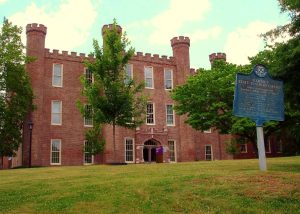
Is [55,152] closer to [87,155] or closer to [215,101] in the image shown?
[87,155]

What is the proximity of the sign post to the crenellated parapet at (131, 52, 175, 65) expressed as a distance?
2773 centimetres

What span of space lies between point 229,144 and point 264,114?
2784 centimetres

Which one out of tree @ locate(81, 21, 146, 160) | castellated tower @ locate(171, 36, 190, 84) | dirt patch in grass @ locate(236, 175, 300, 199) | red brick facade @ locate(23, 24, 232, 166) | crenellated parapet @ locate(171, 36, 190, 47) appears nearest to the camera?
dirt patch in grass @ locate(236, 175, 300, 199)

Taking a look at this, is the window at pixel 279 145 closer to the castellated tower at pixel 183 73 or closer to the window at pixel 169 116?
the castellated tower at pixel 183 73

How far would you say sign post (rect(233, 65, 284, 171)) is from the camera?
14213 mm

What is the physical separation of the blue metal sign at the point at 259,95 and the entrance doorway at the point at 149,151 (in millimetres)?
25392

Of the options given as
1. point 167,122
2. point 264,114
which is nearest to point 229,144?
point 167,122

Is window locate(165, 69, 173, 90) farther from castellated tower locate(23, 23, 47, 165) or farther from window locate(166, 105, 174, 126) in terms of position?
castellated tower locate(23, 23, 47, 165)

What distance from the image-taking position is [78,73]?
39375 millimetres

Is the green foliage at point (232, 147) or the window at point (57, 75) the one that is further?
the green foliage at point (232, 147)

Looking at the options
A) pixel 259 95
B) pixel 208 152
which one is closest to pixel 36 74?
pixel 208 152

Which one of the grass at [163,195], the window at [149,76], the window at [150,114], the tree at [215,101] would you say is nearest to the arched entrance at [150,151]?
the window at [150,114]

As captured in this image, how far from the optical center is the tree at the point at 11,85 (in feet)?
102

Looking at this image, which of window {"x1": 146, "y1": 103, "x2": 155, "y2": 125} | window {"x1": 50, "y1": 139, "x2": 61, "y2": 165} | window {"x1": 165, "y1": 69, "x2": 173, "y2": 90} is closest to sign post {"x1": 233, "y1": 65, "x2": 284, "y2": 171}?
window {"x1": 50, "y1": 139, "x2": 61, "y2": 165}
